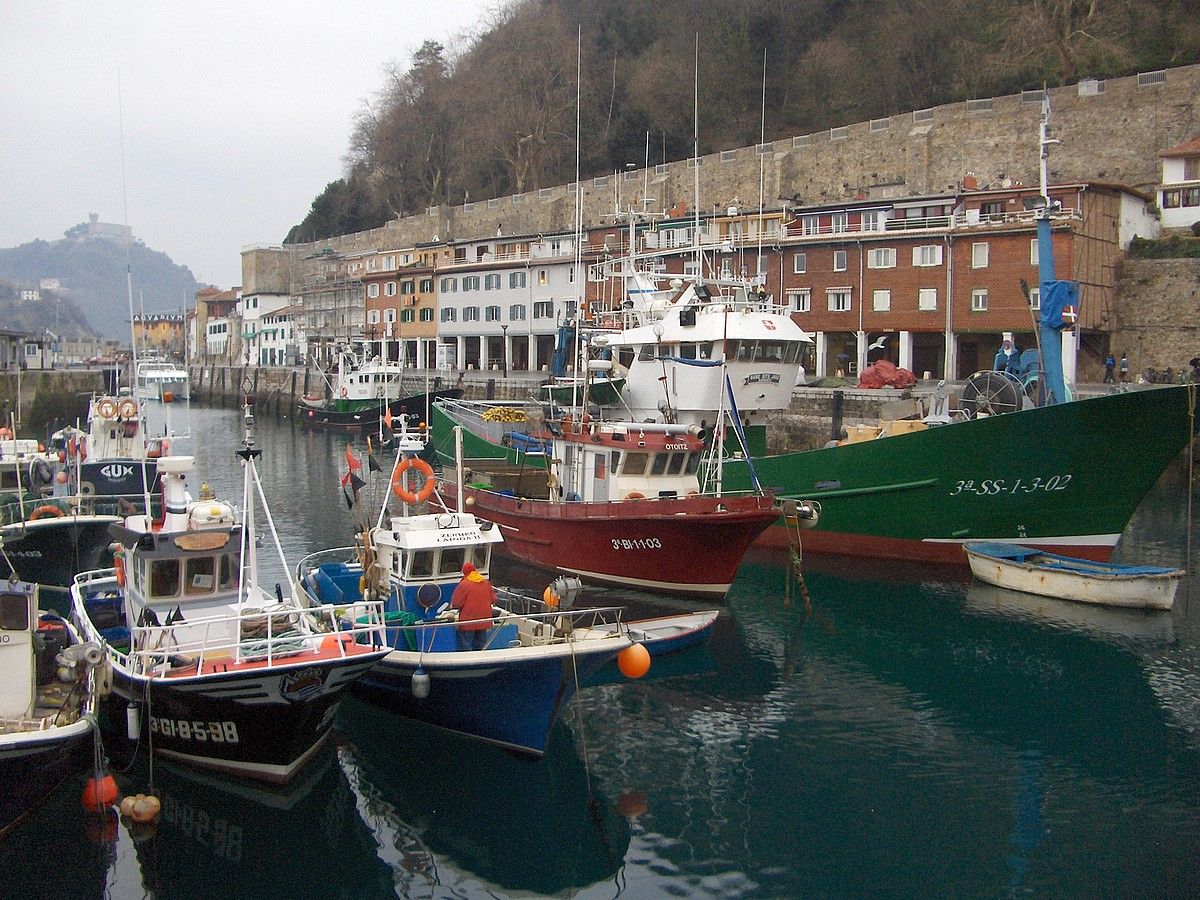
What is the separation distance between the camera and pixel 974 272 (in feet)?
123

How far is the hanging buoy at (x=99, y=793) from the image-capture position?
11062mm

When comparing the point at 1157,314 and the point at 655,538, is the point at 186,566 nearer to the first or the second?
the point at 655,538

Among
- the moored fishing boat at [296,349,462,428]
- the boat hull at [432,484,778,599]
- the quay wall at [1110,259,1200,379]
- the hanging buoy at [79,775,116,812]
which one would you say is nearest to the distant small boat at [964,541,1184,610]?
the boat hull at [432,484,778,599]

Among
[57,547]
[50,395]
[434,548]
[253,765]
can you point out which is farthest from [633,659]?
[50,395]

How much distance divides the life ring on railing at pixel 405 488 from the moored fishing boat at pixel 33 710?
453 centimetres

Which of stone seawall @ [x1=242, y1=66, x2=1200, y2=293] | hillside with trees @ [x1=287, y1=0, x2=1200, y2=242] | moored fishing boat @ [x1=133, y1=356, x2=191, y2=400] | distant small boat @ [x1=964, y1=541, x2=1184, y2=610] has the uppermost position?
hillside with trees @ [x1=287, y1=0, x2=1200, y2=242]

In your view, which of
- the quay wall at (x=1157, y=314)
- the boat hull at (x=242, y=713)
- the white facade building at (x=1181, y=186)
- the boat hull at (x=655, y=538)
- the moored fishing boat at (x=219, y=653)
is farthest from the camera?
the white facade building at (x=1181, y=186)

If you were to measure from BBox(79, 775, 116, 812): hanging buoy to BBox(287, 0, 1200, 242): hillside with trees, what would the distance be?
157 ft

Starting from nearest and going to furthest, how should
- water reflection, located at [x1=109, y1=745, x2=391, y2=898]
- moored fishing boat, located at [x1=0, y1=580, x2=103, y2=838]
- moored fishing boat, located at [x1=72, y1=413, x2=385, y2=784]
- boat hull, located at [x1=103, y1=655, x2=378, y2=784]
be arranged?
moored fishing boat, located at [x1=0, y1=580, x2=103, y2=838], water reflection, located at [x1=109, y1=745, x2=391, y2=898], boat hull, located at [x1=103, y1=655, x2=378, y2=784], moored fishing boat, located at [x1=72, y1=413, x2=385, y2=784]

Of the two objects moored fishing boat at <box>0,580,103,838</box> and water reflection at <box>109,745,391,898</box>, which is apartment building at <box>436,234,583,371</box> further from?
moored fishing boat at <box>0,580,103,838</box>

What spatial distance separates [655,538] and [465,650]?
686 centimetres

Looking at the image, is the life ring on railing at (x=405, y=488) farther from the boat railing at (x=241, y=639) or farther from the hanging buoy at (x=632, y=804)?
the hanging buoy at (x=632, y=804)

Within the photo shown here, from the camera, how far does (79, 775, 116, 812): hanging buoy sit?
11.1m

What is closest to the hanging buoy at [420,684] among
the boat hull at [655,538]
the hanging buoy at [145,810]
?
the hanging buoy at [145,810]
